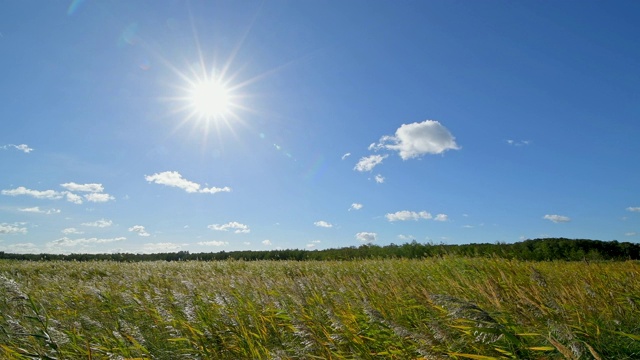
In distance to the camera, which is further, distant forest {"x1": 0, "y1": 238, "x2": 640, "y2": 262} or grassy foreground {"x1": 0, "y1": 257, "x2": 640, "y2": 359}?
distant forest {"x1": 0, "y1": 238, "x2": 640, "y2": 262}

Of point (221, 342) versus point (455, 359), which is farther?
point (221, 342)

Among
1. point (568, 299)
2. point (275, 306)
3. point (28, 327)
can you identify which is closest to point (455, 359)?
point (568, 299)

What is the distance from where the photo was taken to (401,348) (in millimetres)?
3742

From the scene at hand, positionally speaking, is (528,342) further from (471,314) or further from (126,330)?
(126,330)

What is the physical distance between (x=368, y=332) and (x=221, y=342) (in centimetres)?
193

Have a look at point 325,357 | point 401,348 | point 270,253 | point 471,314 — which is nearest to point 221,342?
point 325,357

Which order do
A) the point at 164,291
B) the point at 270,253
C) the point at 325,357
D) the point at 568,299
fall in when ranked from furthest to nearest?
the point at 270,253 → the point at 164,291 → the point at 568,299 → the point at 325,357

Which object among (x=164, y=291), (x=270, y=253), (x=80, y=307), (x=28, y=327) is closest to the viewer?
(x=28, y=327)

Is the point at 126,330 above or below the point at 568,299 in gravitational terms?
below

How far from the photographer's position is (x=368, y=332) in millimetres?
4141

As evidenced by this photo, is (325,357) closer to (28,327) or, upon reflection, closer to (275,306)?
(275,306)

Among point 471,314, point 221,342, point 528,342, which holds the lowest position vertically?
point 221,342

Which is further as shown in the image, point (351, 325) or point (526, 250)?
point (526, 250)

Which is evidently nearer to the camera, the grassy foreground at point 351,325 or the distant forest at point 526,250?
the grassy foreground at point 351,325
